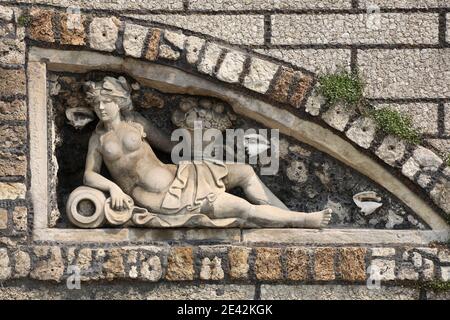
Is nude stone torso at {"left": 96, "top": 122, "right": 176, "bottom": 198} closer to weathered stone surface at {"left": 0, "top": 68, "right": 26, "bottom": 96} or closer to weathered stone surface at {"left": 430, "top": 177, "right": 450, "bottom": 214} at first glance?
weathered stone surface at {"left": 0, "top": 68, "right": 26, "bottom": 96}

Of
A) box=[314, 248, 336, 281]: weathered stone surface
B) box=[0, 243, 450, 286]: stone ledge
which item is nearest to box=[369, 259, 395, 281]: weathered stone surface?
box=[0, 243, 450, 286]: stone ledge

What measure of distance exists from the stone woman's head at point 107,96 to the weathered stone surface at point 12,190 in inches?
21.9

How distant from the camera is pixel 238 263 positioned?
254 inches

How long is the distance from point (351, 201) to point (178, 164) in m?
0.95

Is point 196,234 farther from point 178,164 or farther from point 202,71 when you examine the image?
point 202,71

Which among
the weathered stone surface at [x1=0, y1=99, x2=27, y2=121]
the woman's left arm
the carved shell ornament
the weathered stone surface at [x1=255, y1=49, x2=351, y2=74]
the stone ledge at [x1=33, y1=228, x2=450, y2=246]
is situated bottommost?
the stone ledge at [x1=33, y1=228, x2=450, y2=246]

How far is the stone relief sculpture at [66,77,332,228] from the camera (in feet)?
21.2

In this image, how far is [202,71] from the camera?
6.45 metres

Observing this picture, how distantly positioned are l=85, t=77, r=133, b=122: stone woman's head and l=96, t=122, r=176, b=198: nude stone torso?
3.7 inches

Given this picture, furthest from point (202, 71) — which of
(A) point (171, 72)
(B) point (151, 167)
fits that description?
(B) point (151, 167)

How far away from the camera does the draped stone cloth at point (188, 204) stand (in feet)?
21.2

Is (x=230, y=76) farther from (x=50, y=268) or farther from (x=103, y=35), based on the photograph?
(x=50, y=268)

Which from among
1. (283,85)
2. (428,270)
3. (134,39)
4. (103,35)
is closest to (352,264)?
(428,270)

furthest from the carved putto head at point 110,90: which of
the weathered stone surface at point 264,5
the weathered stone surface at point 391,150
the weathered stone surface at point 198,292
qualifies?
the weathered stone surface at point 391,150
